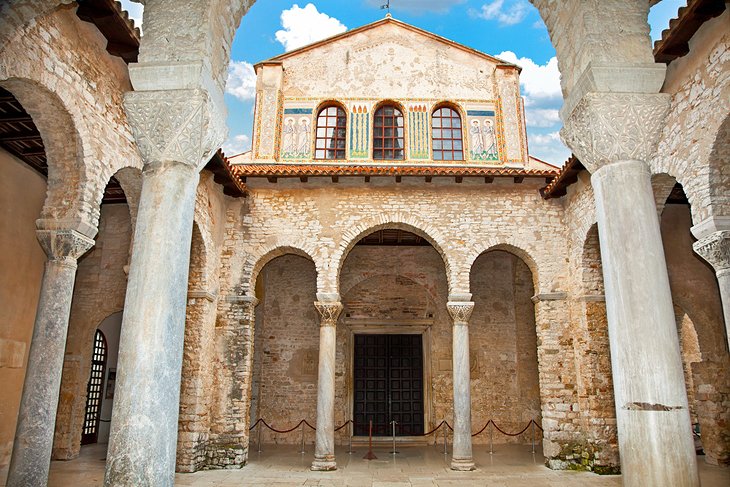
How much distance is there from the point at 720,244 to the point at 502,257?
884cm

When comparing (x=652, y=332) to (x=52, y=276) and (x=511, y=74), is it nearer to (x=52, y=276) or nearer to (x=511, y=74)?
(x=52, y=276)

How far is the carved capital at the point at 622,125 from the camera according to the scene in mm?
4430

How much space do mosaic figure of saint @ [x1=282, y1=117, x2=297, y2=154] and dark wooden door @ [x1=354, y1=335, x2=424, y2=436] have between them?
580 cm

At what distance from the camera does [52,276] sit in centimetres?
711

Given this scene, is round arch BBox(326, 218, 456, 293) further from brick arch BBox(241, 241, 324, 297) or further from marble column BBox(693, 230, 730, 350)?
marble column BBox(693, 230, 730, 350)

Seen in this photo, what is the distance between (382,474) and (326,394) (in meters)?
1.98

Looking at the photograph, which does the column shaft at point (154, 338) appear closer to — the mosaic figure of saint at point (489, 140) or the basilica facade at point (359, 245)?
the basilica facade at point (359, 245)

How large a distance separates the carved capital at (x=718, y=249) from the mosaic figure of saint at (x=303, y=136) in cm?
986

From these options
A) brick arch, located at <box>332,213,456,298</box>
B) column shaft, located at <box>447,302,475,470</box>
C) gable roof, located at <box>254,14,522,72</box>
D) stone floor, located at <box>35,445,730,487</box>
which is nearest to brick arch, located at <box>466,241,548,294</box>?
brick arch, located at <box>332,213,456,298</box>

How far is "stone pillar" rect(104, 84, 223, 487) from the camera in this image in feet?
12.7

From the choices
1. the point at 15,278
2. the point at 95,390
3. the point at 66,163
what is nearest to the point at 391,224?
the point at 66,163

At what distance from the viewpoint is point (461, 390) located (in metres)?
11.0

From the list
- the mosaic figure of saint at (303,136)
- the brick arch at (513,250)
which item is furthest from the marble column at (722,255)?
the mosaic figure of saint at (303,136)

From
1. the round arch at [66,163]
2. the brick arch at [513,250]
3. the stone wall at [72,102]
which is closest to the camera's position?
the stone wall at [72,102]
